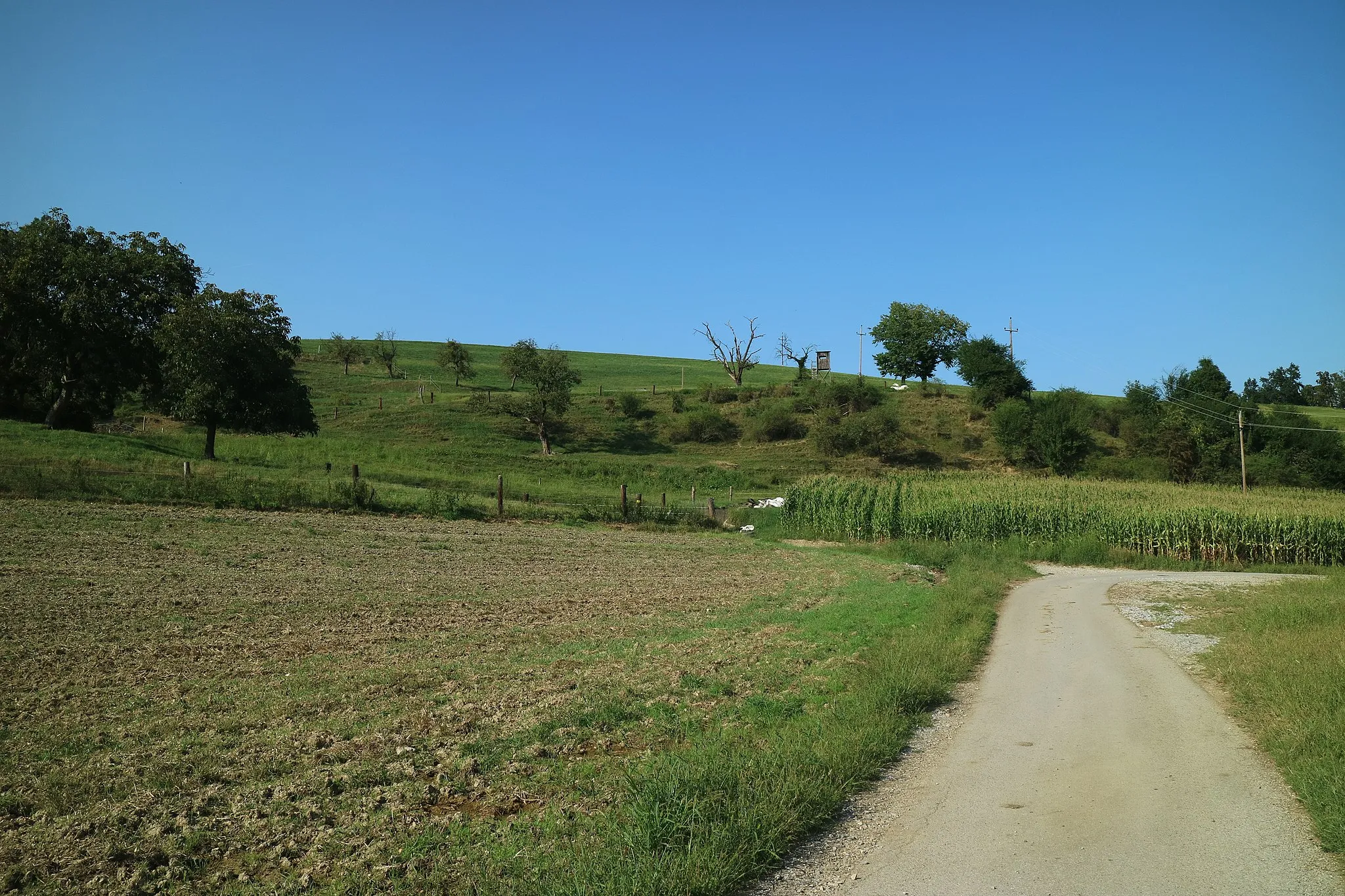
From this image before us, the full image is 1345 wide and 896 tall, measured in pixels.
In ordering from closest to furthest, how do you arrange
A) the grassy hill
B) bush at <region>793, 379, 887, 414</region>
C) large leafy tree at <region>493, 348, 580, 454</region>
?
the grassy hill → large leafy tree at <region>493, 348, 580, 454</region> → bush at <region>793, 379, 887, 414</region>

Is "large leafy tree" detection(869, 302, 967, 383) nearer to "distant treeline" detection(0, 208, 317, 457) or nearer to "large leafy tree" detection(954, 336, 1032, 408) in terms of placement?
"large leafy tree" detection(954, 336, 1032, 408)

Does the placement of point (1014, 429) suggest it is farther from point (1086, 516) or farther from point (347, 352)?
point (347, 352)

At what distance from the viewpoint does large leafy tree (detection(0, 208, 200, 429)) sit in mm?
49219

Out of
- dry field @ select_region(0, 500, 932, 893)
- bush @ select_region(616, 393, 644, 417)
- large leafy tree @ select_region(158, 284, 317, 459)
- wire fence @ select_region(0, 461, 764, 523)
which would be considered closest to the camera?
dry field @ select_region(0, 500, 932, 893)

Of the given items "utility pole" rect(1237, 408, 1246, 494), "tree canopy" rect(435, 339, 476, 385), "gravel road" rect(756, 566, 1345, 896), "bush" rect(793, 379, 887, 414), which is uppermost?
"tree canopy" rect(435, 339, 476, 385)

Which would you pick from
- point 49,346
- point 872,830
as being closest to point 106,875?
point 872,830

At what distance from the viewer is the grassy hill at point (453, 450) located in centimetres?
3316

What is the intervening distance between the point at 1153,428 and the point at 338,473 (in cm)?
6388

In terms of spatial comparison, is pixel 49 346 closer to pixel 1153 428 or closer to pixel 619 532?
pixel 619 532

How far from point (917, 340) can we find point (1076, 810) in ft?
341

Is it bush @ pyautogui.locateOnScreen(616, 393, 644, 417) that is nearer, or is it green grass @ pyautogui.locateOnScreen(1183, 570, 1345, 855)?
green grass @ pyautogui.locateOnScreen(1183, 570, 1345, 855)

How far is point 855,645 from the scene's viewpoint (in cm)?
1403

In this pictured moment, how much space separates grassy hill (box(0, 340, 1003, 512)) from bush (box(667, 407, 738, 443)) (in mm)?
1099

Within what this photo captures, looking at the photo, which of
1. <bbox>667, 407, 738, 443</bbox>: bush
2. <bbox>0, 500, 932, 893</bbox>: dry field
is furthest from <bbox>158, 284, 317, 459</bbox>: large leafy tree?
<bbox>667, 407, 738, 443</bbox>: bush
